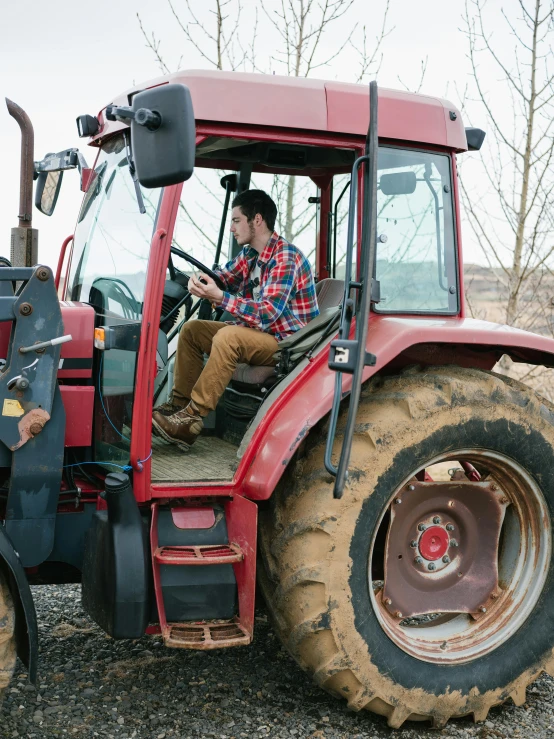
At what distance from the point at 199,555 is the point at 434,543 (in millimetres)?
1089

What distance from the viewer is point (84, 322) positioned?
351 cm

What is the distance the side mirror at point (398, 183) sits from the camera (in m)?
3.67

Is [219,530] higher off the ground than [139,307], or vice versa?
[139,307]

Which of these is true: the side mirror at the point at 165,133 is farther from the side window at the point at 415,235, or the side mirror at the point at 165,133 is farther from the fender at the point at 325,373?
the side window at the point at 415,235

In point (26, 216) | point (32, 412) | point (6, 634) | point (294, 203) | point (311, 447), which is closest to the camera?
point (6, 634)

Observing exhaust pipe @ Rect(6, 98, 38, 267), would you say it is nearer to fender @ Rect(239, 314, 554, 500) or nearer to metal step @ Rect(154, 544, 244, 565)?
fender @ Rect(239, 314, 554, 500)

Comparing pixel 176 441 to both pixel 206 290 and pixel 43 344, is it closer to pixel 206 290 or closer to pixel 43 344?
pixel 206 290

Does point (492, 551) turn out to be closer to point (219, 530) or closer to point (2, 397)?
point (219, 530)

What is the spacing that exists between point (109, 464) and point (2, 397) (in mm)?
507

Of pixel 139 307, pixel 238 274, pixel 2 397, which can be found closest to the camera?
pixel 2 397

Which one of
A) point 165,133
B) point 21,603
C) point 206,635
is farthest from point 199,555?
point 165,133

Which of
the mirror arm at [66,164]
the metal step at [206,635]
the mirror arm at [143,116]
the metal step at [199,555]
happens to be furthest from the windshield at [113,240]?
the metal step at [206,635]

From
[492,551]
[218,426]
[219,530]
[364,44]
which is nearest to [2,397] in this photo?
[219,530]

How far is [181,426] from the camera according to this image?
385 centimetres
